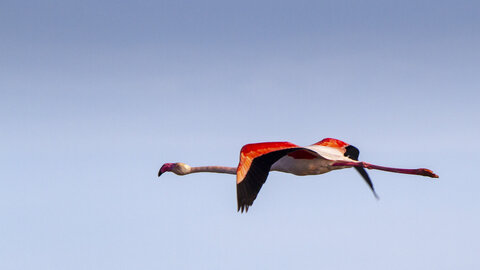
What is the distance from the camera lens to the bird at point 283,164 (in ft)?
44.1

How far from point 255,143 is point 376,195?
245 inches

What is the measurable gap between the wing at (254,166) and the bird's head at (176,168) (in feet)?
16.6

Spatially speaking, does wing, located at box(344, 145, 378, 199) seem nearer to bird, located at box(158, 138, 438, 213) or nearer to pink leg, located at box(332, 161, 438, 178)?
bird, located at box(158, 138, 438, 213)

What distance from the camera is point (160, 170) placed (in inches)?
766

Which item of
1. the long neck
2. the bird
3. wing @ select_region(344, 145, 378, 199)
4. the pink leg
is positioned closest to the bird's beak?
the bird

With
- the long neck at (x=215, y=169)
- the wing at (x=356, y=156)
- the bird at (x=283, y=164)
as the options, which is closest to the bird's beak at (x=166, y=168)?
the bird at (x=283, y=164)

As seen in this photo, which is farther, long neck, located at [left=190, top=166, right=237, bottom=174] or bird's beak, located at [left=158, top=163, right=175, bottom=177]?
bird's beak, located at [left=158, top=163, right=175, bottom=177]

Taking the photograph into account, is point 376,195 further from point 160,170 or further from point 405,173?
point 160,170

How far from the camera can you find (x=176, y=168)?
19234 mm

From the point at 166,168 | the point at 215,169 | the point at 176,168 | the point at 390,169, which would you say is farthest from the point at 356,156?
the point at 166,168

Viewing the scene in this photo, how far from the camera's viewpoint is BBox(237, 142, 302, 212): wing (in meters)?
13.2

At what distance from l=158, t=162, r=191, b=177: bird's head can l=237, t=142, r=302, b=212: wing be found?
5.07 metres

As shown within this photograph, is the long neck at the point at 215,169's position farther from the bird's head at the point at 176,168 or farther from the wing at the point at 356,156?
the wing at the point at 356,156

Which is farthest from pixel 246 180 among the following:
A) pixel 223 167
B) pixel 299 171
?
pixel 223 167
